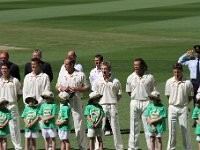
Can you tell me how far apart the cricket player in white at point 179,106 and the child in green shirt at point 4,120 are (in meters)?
4.14

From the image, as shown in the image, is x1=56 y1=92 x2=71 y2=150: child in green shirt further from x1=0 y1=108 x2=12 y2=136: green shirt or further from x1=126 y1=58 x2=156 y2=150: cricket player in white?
x1=126 y1=58 x2=156 y2=150: cricket player in white

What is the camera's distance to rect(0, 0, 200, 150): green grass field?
37.8m

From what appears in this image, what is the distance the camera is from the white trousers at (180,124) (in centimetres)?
2130

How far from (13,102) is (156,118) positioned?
3833 mm

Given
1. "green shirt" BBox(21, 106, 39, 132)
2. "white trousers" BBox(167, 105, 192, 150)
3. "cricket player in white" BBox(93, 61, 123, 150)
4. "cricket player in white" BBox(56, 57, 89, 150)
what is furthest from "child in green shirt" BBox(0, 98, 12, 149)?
"white trousers" BBox(167, 105, 192, 150)

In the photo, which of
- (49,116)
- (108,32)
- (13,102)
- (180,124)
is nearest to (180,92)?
(180,124)

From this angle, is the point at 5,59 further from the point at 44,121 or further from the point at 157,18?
the point at 157,18

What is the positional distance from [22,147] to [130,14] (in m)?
41.3

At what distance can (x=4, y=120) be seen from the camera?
2119 cm

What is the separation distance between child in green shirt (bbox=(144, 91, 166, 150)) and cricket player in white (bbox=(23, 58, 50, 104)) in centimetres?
288

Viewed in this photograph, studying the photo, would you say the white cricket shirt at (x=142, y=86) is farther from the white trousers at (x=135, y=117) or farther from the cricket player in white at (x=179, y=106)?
the cricket player in white at (x=179, y=106)

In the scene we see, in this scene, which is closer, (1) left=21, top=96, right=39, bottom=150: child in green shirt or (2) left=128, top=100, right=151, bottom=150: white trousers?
(1) left=21, top=96, right=39, bottom=150: child in green shirt

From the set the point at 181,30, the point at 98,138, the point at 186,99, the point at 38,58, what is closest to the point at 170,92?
the point at 186,99

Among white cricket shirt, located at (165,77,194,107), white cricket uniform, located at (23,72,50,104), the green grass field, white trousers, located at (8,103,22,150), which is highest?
the green grass field
